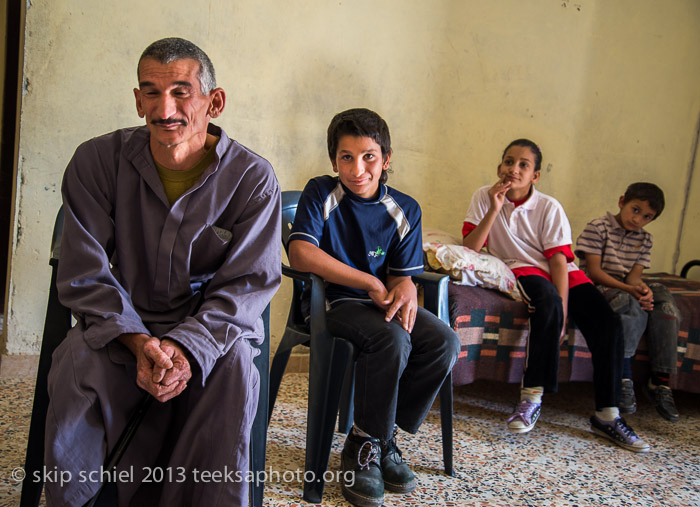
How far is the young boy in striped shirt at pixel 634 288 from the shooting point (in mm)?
2760

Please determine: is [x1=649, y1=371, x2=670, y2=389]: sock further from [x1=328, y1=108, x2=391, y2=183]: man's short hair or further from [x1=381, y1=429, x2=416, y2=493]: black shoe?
[x1=328, y1=108, x2=391, y2=183]: man's short hair

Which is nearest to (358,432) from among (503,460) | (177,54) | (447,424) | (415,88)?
(447,424)

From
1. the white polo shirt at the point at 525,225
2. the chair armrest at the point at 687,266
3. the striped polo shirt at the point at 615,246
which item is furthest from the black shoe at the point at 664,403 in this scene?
the chair armrest at the point at 687,266

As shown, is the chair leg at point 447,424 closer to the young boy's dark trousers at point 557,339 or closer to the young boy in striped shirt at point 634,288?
the young boy's dark trousers at point 557,339

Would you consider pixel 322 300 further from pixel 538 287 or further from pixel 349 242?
pixel 538 287

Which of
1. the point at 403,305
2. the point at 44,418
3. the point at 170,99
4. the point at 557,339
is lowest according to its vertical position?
the point at 44,418

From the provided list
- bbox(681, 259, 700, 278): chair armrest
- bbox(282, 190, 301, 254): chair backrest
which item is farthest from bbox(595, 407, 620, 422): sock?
bbox(681, 259, 700, 278): chair armrest

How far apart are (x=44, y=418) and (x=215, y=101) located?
927mm

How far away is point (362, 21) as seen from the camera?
9.62 feet

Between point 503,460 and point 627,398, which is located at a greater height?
point 627,398

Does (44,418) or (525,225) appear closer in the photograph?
(44,418)

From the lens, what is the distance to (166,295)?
149 centimetres

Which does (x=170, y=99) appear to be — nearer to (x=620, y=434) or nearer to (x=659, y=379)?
(x=620, y=434)

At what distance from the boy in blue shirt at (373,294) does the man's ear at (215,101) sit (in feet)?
1.56
